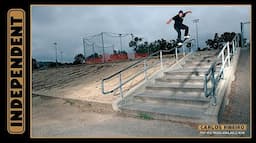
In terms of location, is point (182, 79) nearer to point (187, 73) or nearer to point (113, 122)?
point (187, 73)

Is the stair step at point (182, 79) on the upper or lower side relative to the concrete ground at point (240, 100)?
upper

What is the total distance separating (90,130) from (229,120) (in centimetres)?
295

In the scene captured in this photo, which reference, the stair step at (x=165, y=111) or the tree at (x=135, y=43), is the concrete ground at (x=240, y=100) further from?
the tree at (x=135, y=43)

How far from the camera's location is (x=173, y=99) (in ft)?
20.8

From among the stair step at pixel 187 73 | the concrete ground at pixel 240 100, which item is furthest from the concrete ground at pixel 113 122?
the stair step at pixel 187 73

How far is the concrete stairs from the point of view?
5523 mm

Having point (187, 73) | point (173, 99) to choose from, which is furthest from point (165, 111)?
point (187, 73)

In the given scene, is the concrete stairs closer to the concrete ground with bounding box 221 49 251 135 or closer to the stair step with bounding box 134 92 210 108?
the stair step with bounding box 134 92 210 108

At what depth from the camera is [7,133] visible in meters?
4.28

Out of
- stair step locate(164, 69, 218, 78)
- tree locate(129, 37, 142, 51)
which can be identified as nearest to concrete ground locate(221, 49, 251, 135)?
stair step locate(164, 69, 218, 78)

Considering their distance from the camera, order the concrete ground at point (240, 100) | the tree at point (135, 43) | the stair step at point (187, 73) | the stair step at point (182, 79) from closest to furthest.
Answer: the concrete ground at point (240, 100), the stair step at point (182, 79), the stair step at point (187, 73), the tree at point (135, 43)

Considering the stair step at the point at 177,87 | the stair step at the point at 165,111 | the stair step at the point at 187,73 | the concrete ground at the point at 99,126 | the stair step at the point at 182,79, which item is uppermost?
the stair step at the point at 187,73

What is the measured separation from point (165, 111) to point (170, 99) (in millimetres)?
700

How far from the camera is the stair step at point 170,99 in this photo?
5898 millimetres
